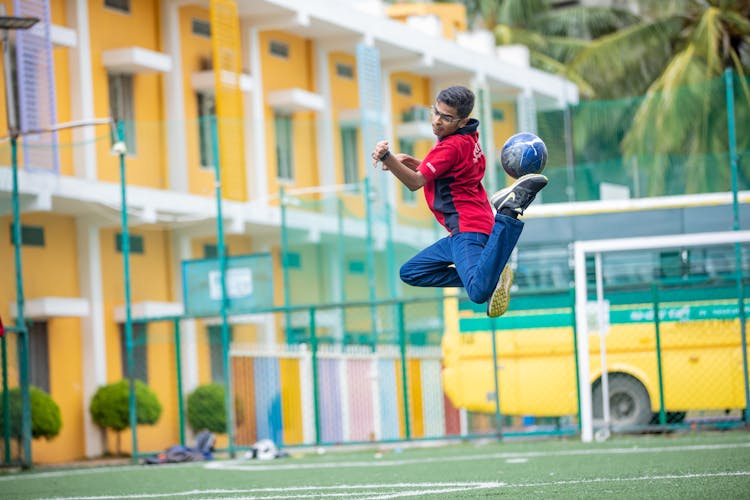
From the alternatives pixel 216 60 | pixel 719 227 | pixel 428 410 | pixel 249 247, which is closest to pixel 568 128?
pixel 719 227

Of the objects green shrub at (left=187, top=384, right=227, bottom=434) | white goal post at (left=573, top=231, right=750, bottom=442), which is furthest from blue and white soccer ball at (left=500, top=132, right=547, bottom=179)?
green shrub at (left=187, top=384, right=227, bottom=434)

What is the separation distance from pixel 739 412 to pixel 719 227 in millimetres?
2642

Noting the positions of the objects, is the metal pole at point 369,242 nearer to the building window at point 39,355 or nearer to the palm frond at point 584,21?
the building window at point 39,355

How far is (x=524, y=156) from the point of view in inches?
350

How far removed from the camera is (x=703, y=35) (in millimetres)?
28344

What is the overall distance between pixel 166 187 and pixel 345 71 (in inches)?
287

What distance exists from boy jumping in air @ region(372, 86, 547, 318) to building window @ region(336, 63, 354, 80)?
21597mm

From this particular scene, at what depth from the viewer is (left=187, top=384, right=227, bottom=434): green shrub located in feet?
70.3

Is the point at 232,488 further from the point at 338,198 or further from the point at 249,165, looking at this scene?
the point at 249,165

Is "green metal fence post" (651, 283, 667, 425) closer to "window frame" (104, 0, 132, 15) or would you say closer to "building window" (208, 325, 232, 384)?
"building window" (208, 325, 232, 384)

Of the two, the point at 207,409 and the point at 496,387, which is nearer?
the point at 496,387

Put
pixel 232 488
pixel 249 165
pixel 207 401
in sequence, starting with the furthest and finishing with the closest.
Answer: pixel 249 165, pixel 207 401, pixel 232 488

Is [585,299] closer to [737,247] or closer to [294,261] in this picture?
[737,247]

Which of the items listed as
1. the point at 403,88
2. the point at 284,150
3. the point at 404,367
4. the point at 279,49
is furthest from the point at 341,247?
the point at 403,88
